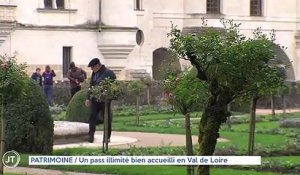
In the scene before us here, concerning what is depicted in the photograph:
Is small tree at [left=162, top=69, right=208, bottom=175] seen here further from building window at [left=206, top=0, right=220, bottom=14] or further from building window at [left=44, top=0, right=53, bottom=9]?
building window at [left=206, top=0, right=220, bottom=14]

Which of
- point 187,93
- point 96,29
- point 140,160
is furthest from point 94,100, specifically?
point 96,29

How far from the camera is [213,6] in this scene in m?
43.8

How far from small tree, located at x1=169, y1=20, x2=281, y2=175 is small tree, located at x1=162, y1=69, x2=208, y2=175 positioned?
0.70m

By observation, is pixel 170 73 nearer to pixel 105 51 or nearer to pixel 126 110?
pixel 126 110

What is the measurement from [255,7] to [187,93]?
33.2 metres

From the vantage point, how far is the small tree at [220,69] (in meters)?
11.8

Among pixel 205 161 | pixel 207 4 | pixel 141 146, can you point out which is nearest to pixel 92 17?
pixel 207 4

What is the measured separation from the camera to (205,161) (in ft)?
35.2

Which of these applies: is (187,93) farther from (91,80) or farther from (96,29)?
(96,29)

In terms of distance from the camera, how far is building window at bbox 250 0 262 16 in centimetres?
4575

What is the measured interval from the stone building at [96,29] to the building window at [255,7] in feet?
9.24

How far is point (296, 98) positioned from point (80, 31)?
10.0 meters

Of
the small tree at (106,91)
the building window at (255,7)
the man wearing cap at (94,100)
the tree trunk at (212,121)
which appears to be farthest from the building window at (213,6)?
the tree trunk at (212,121)

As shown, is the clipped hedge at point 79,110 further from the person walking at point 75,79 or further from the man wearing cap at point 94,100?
the person walking at point 75,79
